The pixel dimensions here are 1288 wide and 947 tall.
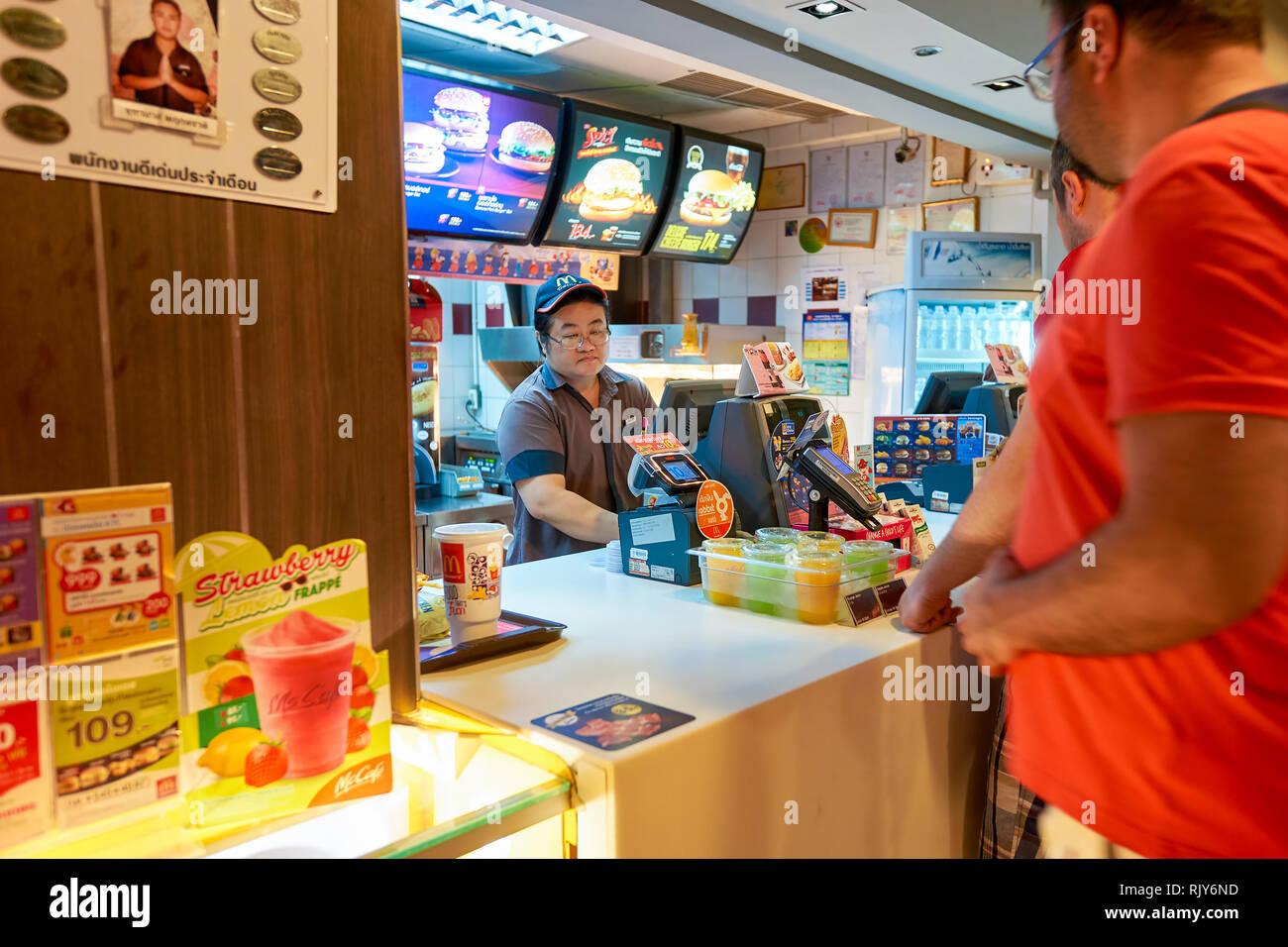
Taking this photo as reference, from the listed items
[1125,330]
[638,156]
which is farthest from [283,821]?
[638,156]

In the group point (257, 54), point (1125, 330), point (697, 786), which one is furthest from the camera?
point (697, 786)

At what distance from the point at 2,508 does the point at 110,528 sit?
0.10m

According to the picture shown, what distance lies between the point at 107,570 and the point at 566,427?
2192 millimetres

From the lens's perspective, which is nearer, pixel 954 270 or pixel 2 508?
pixel 2 508

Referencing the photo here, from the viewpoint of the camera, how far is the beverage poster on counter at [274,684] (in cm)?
100

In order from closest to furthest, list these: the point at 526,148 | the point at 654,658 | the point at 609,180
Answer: the point at 654,658 → the point at 526,148 → the point at 609,180

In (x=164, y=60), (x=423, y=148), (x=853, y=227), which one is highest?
(x=423, y=148)

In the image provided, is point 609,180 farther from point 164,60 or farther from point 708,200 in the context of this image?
point 164,60

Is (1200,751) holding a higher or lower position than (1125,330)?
lower

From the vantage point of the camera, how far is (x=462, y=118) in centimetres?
461

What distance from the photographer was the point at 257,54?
3.56 ft

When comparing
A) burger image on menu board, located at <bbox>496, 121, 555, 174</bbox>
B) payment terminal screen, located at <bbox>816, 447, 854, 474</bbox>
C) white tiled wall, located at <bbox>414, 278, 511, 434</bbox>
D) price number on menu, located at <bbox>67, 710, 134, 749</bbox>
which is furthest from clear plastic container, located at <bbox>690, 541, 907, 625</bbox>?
white tiled wall, located at <bbox>414, 278, 511, 434</bbox>

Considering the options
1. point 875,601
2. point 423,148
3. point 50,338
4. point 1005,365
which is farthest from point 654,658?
point 423,148
